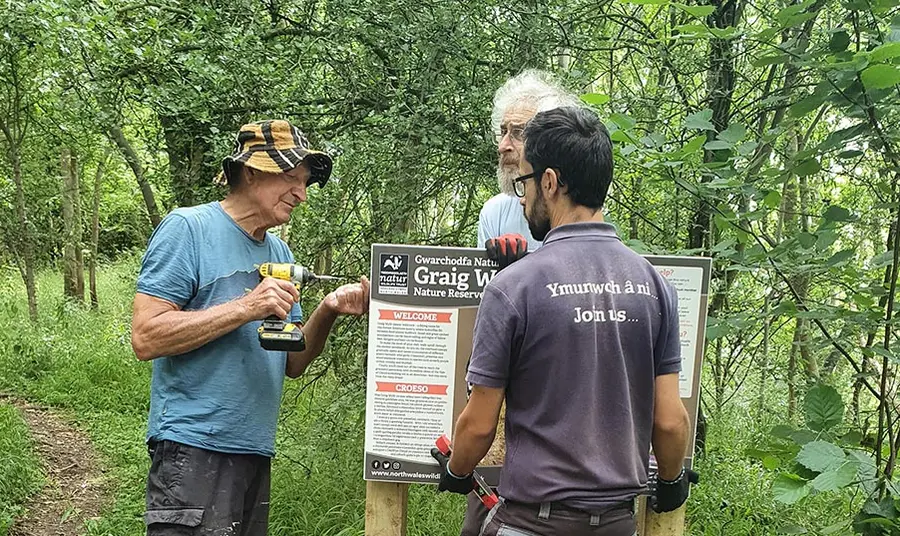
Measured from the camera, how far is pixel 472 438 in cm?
213

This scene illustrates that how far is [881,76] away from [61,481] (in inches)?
277

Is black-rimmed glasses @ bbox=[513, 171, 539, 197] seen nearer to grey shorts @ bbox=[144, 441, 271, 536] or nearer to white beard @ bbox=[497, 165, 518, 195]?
white beard @ bbox=[497, 165, 518, 195]

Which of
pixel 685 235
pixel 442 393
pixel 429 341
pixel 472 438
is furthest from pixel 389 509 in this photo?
pixel 685 235

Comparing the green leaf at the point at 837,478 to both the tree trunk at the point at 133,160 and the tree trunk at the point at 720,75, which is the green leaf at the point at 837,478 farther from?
the tree trunk at the point at 133,160

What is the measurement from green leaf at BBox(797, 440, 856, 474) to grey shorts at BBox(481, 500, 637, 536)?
0.82 m

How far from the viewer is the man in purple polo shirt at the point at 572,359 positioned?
196 cm

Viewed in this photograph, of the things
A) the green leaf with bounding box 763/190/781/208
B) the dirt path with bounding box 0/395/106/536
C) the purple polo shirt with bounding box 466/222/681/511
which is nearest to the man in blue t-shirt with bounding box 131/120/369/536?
the purple polo shirt with bounding box 466/222/681/511

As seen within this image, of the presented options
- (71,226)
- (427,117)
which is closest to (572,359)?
(427,117)

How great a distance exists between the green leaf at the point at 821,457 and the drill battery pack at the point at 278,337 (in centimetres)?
187

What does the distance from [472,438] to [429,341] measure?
76 centimetres

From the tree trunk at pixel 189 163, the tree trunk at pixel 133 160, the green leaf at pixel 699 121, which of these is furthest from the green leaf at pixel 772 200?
the tree trunk at pixel 133 160

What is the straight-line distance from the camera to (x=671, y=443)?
2.23 metres

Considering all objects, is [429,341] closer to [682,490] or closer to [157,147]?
[682,490]

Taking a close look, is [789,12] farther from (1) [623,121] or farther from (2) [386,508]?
(2) [386,508]
